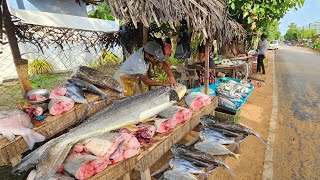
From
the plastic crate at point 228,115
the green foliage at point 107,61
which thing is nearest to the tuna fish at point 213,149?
the plastic crate at point 228,115

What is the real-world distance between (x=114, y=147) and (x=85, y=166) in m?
0.33

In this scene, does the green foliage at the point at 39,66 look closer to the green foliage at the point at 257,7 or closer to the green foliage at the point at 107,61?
the green foliage at the point at 107,61

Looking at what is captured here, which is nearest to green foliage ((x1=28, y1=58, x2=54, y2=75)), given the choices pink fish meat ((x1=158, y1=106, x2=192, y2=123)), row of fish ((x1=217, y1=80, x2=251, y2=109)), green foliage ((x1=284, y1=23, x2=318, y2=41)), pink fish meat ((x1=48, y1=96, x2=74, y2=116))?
pink fish meat ((x1=48, y1=96, x2=74, y2=116))

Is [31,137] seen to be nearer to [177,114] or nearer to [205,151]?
[177,114]

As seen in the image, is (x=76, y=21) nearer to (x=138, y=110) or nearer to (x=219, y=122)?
(x=138, y=110)

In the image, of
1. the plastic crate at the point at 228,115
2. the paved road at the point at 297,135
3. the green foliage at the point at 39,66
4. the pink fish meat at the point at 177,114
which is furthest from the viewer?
the green foliage at the point at 39,66

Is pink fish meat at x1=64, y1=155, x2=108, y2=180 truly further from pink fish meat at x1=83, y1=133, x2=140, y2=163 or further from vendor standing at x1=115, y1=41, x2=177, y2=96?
vendor standing at x1=115, y1=41, x2=177, y2=96

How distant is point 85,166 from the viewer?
1.83 meters

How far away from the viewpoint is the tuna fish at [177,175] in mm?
2584

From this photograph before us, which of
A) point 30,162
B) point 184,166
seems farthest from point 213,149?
point 30,162

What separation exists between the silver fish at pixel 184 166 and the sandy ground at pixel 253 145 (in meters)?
0.86

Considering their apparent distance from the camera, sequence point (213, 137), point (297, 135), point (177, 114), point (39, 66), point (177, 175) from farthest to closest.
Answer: point (39, 66) → point (297, 135) → point (213, 137) → point (177, 114) → point (177, 175)

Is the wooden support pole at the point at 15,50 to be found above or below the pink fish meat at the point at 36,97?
above

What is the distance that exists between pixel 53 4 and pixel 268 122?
6912mm
